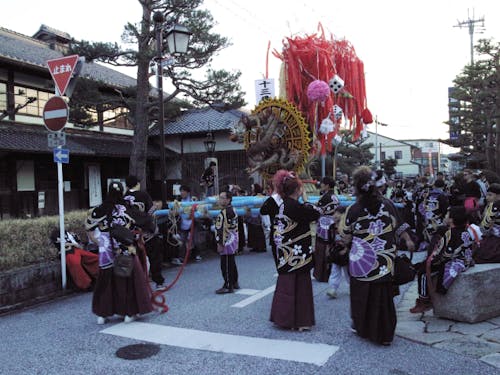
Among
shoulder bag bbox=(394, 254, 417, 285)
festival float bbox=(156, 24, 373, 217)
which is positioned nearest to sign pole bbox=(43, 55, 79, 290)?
festival float bbox=(156, 24, 373, 217)

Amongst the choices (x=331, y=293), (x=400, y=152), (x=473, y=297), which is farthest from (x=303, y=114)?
(x=400, y=152)

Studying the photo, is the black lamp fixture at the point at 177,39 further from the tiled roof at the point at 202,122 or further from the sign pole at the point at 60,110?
the tiled roof at the point at 202,122

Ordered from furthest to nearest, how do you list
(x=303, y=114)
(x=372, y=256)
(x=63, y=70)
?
(x=303, y=114) < (x=63, y=70) < (x=372, y=256)

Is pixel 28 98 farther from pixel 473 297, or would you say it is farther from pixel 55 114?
pixel 473 297

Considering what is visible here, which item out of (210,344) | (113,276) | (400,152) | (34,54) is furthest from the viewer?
(400,152)

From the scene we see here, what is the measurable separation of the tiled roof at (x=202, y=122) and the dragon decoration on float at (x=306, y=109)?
475 inches

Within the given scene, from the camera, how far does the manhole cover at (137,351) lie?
415 cm

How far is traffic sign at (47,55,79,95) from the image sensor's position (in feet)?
22.2

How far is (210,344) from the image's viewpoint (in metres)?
4.37

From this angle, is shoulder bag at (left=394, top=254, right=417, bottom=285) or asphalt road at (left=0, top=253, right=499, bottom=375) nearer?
asphalt road at (left=0, top=253, right=499, bottom=375)

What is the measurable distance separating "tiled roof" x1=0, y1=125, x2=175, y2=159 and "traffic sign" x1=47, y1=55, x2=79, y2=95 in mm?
9465

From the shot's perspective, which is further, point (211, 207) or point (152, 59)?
point (152, 59)

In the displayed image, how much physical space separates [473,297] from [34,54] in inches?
770

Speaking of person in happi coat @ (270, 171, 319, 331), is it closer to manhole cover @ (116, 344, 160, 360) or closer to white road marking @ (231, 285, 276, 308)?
white road marking @ (231, 285, 276, 308)
